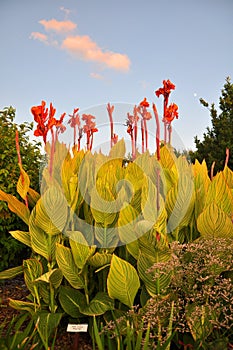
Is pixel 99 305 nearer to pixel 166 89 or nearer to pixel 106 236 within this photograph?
pixel 106 236

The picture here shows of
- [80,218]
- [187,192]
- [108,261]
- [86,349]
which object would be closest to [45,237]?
[80,218]

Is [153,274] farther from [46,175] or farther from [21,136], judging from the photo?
[21,136]

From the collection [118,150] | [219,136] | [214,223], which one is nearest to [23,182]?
[118,150]

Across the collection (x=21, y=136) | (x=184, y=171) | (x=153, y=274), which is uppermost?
(x=21, y=136)

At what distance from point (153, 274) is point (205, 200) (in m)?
0.55

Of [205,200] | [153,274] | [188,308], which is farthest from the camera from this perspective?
[205,200]

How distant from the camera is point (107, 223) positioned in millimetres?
2514

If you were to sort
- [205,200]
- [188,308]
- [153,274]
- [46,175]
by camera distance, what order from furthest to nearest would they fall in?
[46,175] → [205,200] → [153,274] → [188,308]

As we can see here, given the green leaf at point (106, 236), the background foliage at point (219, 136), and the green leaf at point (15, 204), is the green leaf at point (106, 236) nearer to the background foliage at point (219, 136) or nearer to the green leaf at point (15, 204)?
the green leaf at point (15, 204)

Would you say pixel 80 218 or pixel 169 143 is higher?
pixel 169 143

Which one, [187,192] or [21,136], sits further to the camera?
[21,136]

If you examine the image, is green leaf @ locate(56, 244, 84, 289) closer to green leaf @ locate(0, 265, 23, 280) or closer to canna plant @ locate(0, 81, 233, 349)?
canna plant @ locate(0, 81, 233, 349)

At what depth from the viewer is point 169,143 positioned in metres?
2.82

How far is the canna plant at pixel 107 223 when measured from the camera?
234 cm
